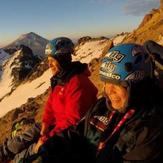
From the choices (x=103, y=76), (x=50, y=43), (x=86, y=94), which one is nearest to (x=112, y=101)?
(x=103, y=76)

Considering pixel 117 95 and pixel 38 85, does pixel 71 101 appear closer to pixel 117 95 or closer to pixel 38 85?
pixel 117 95

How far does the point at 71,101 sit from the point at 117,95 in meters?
2.75

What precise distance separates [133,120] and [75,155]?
1400 mm

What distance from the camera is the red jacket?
27.6 feet

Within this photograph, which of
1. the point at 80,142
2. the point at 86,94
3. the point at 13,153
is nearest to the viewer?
the point at 80,142

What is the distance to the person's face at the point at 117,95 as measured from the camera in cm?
582

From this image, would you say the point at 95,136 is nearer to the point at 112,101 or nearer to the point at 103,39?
the point at 112,101

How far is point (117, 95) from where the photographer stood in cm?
589

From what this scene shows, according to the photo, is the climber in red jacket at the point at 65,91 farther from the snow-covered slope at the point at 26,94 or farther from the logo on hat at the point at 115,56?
the snow-covered slope at the point at 26,94

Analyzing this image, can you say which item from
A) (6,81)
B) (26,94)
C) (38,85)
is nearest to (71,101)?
(26,94)

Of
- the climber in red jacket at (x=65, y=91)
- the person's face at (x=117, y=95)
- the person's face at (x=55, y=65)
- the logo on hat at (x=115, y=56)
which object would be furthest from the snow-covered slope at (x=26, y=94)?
the logo on hat at (x=115, y=56)

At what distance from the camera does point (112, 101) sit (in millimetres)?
5984

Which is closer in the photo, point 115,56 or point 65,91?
point 115,56

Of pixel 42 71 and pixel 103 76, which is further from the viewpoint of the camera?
pixel 42 71
